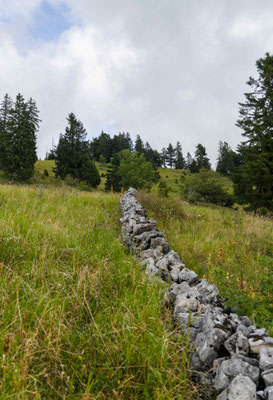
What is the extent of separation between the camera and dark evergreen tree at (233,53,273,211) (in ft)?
51.2

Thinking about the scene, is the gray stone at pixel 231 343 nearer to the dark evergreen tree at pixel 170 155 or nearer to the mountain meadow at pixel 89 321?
the mountain meadow at pixel 89 321

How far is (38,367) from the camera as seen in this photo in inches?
55.6

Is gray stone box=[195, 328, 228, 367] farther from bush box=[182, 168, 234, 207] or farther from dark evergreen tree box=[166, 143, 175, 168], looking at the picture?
dark evergreen tree box=[166, 143, 175, 168]

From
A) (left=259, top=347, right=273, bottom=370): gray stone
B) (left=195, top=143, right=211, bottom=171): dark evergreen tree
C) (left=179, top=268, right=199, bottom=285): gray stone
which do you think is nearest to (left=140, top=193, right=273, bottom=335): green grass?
(left=179, top=268, right=199, bottom=285): gray stone

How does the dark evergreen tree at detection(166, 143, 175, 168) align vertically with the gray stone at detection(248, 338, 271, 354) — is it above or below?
above

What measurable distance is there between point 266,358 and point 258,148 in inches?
733

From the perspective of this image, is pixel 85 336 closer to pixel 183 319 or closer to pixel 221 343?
pixel 183 319

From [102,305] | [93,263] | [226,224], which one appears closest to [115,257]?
Result: [93,263]

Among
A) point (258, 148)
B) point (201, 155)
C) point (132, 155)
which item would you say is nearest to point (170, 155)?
point (201, 155)

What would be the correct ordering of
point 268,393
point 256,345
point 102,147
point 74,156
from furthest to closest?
1. point 102,147
2. point 74,156
3. point 256,345
4. point 268,393

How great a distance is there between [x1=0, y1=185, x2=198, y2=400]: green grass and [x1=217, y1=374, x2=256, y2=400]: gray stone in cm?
21

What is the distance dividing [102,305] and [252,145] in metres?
18.9

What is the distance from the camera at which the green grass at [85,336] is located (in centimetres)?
132

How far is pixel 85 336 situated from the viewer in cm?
171
